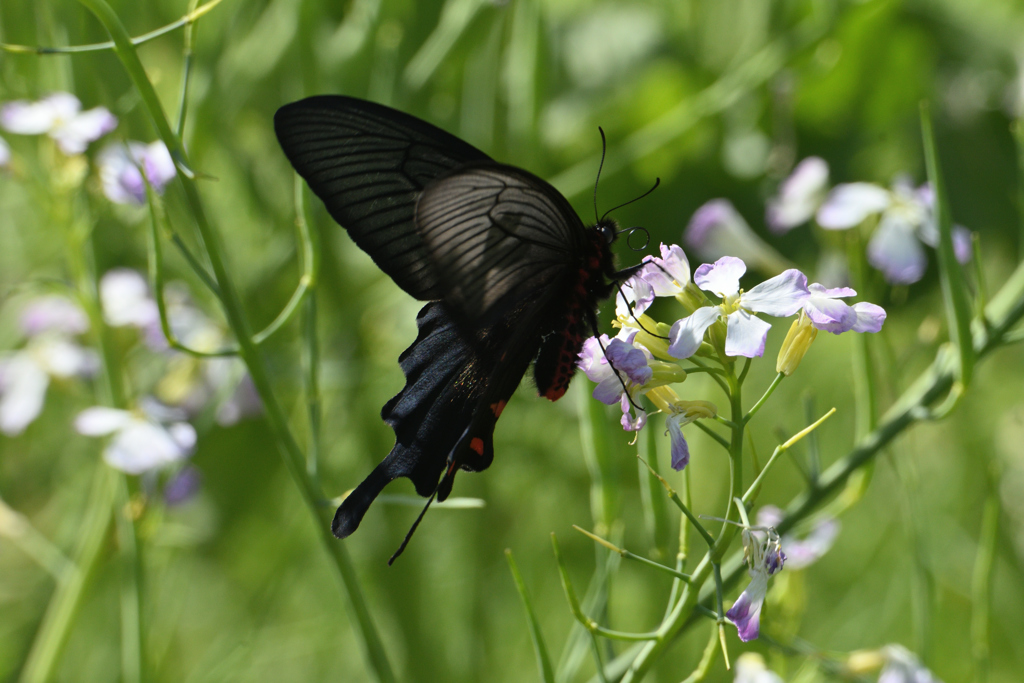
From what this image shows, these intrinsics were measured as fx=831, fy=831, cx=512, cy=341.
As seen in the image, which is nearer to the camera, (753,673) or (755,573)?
(755,573)

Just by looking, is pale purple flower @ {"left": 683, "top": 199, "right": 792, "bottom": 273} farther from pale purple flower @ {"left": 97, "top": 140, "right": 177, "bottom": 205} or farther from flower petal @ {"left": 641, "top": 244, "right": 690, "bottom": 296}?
pale purple flower @ {"left": 97, "top": 140, "right": 177, "bottom": 205}

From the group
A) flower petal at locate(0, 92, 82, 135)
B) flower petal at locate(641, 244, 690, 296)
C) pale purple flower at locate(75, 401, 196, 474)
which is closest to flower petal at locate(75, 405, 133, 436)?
pale purple flower at locate(75, 401, 196, 474)

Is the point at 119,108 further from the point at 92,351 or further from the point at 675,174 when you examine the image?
the point at 675,174

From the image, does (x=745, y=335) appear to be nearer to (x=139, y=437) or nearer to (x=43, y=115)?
(x=139, y=437)

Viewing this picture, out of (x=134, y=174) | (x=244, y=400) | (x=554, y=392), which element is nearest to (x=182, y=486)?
(x=244, y=400)

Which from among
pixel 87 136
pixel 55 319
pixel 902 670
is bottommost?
pixel 902 670

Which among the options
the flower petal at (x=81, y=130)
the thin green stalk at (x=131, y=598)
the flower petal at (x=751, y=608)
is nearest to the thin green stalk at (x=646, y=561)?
the flower petal at (x=751, y=608)

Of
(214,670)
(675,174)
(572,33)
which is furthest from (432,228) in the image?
(572,33)
